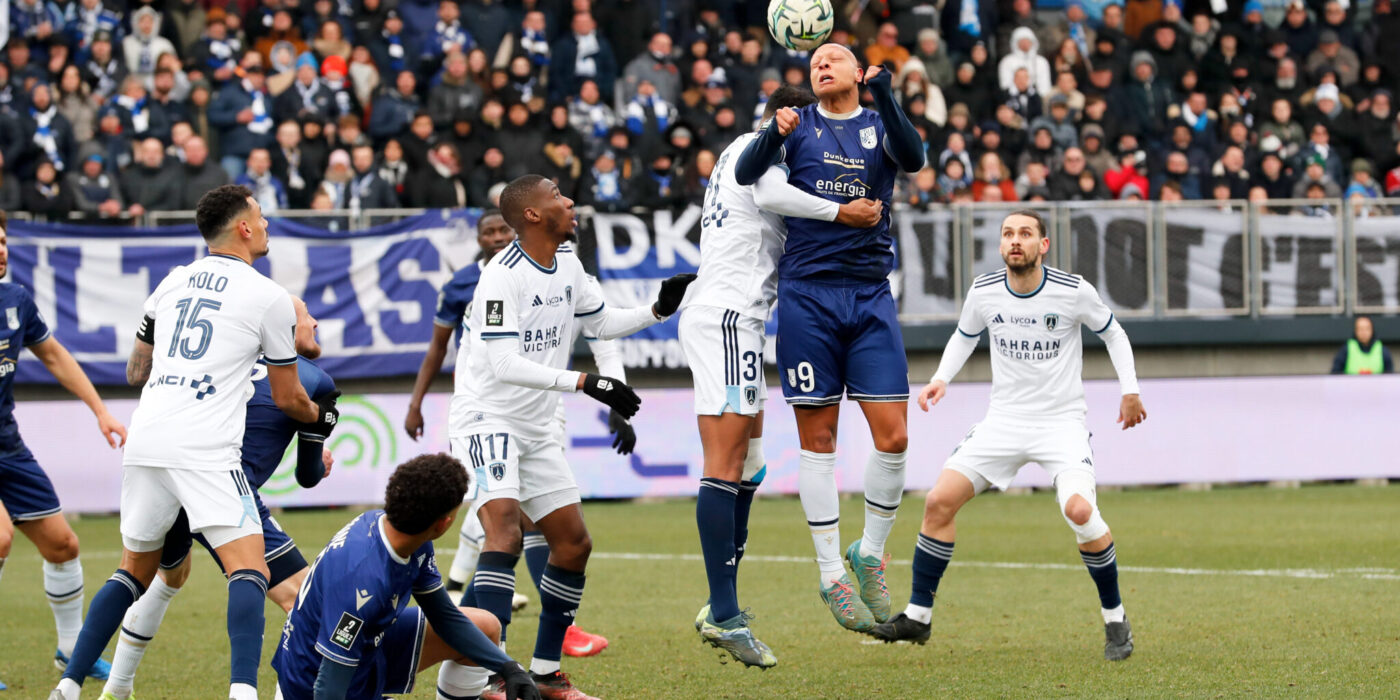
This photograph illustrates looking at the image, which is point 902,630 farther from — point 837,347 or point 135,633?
point 135,633

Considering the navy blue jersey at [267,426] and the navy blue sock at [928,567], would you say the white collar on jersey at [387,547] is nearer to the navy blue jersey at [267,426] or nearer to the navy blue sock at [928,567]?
the navy blue jersey at [267,426]

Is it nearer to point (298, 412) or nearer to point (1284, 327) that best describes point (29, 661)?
point (298, 412)

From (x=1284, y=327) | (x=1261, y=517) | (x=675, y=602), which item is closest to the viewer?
(x=675, y=602)

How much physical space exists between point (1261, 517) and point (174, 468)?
11238 mm

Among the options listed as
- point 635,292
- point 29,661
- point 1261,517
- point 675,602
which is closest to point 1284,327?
point 1261,517

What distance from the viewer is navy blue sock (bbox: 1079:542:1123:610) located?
26.1ft

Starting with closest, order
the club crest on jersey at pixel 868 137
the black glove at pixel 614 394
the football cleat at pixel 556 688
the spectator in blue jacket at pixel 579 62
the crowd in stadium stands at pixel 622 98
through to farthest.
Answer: the black glove at pixel 614 394 < the football cleat at pixel 556 688 < the club crest on jersey at pixel 868 137 < the crowd in stadium stands at pixel 622 98 < the spectator in blue jacket at pixel 579 62

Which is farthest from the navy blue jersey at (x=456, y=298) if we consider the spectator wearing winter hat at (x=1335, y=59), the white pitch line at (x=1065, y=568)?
the spectator wearing winter hat at (x=1335, y=59)

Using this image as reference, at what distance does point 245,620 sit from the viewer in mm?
6230

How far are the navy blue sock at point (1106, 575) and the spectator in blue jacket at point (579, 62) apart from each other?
44.6 ft

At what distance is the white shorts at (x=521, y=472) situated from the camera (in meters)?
7.35

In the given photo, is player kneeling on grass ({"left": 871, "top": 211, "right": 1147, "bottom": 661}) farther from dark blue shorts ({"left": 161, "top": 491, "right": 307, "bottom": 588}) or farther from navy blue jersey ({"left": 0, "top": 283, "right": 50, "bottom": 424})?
navy blue jersey ({"left": 0, "top": 283, "right": 50, "bottom": 424})

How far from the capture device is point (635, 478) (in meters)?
17.4

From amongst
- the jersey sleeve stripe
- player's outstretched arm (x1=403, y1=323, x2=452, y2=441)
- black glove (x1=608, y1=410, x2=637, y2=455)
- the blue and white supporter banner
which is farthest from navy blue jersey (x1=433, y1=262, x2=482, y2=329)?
the blue and white supporter banner
